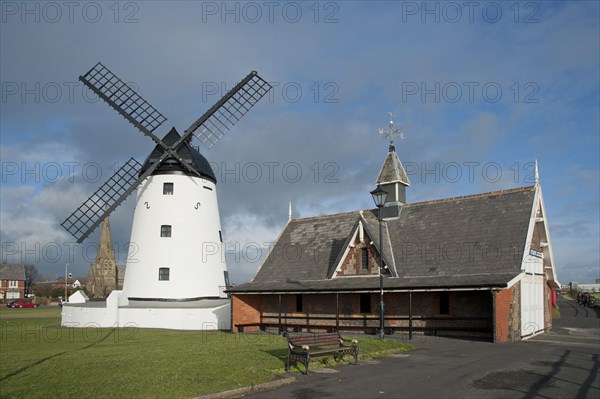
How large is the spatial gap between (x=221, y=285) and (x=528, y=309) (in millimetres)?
20134

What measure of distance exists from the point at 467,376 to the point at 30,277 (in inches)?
5524

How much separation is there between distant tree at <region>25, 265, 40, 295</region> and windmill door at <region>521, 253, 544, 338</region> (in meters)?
123

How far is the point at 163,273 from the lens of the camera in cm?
3416

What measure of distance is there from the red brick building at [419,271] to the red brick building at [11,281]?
98.4 m

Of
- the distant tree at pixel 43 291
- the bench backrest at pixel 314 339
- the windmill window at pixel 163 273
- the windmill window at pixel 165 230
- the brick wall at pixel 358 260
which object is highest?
the windmill window at pixel 165 230

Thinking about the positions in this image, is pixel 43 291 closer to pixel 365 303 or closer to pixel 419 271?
pixel 365 303

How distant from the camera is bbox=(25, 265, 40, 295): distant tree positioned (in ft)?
409

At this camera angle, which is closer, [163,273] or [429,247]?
[429,247]

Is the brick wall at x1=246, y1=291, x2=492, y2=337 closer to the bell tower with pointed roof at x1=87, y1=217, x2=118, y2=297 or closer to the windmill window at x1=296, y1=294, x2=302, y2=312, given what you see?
the windmill window at x1=296, y1=294, x2=302, y2=312

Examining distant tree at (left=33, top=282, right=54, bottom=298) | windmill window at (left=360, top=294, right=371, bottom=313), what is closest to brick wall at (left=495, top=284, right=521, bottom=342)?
windmill window at (left=360, top=294, right=371, bottom=313)

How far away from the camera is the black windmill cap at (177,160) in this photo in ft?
115

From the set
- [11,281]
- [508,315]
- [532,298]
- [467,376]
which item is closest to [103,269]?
[11,281]

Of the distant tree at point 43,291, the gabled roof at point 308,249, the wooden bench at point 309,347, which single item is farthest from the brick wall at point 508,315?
the distant tree at point 43,291

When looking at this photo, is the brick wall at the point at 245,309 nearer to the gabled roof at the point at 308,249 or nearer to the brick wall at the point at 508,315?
the gabled roof at the point at 308,249
